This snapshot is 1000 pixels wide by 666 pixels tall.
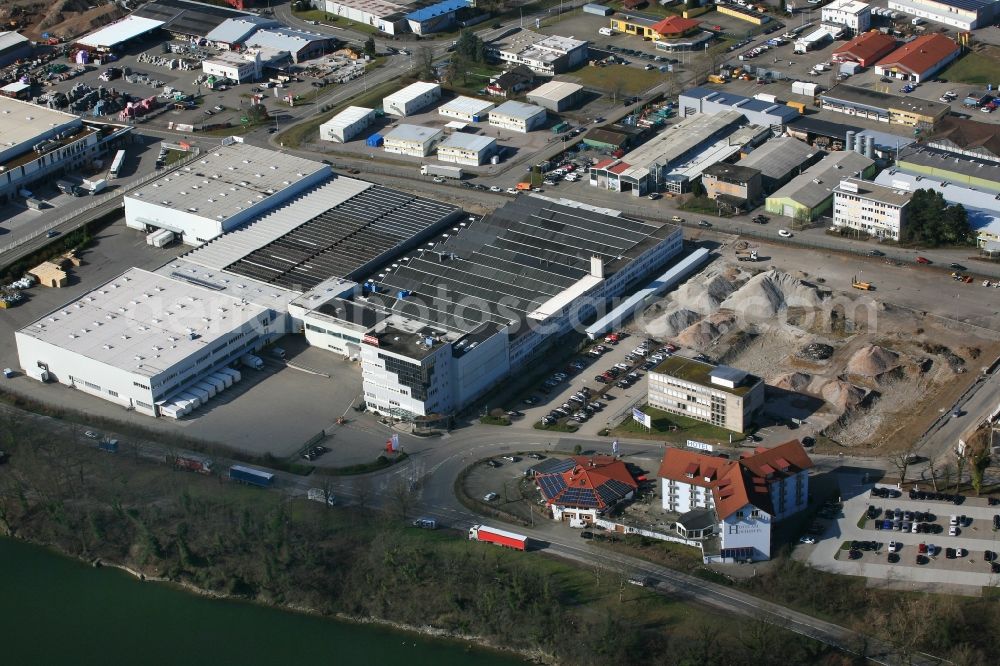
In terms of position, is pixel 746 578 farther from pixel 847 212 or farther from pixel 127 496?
pixel 847 212

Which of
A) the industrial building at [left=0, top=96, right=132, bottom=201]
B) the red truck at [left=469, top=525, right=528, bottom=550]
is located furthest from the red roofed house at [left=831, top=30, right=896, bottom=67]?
the red truck at [left=469, top=525, right=528, bottom=550]

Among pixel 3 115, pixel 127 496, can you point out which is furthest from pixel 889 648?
pixel 3 115

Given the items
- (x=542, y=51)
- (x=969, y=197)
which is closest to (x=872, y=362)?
(x=969, y=197)

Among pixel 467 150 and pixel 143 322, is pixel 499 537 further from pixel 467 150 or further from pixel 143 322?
pixel 467 150

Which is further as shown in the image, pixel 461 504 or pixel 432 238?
pixel 432 238

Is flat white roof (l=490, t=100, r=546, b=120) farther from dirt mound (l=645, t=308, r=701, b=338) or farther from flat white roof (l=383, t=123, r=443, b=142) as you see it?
dirt mound (l=645, t=308, r=701, b=338)

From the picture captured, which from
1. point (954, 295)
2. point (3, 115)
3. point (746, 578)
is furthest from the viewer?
point (3, 115)

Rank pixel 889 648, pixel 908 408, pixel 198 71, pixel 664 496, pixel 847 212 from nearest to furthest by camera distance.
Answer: pixel 889 648
pixel 664 496
pixel 908 408
pixel 847 212
pixel 198 71
